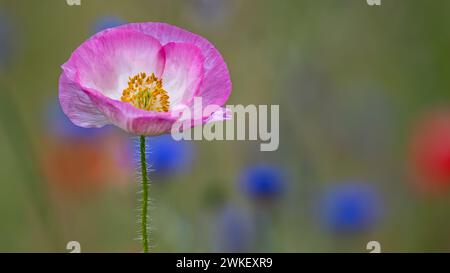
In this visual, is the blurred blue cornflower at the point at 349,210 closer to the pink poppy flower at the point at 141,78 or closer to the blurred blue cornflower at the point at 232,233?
the blurred blue cornflower at the point at 232,233

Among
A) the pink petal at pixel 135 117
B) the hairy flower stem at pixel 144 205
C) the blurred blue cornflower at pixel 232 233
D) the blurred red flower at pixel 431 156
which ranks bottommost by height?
→ the blurred blue cornflower at pixel 232 233

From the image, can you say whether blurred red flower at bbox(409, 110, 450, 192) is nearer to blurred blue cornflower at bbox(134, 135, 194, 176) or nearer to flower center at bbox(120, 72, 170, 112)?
blurred blue cornflower at bbox(134, 135, 194, 176)

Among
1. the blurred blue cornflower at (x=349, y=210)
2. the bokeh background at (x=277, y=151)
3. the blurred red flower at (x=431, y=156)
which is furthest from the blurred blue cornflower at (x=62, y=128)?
the blurred red flower at (x=431, y=156)

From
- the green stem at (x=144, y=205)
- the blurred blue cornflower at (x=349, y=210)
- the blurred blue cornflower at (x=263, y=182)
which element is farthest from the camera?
the blurred blue cornflower at (x=349, y=210)

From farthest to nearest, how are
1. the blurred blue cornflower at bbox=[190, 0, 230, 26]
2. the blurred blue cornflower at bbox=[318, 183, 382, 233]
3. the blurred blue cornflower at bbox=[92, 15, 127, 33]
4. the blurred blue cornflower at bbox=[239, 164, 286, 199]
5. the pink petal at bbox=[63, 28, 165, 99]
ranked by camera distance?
1. the blurred blue cornflower at bbox=[190, 0, 230, 26]
2. the blurred blue cornflower at bbox=[318, 183, 382, 233]
3. the blurred blue cornflower at bbox=[239, 164, 286, 199]
4. the blurred blue cornflower at bbox=[92, 15, 127, 33]
5. the pink petal at bbox=[63, 28, 165, 99]

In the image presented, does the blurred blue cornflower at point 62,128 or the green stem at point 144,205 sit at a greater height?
the green stem at point 144,205

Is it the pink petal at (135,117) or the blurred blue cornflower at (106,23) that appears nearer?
the pink petal at (135,117)

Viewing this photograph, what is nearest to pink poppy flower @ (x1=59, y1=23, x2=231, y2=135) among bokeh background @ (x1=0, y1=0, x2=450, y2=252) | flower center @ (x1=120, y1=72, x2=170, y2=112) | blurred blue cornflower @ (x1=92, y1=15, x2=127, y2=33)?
flower center @ (x1=120, y1=72, x2=170, y2=112)
